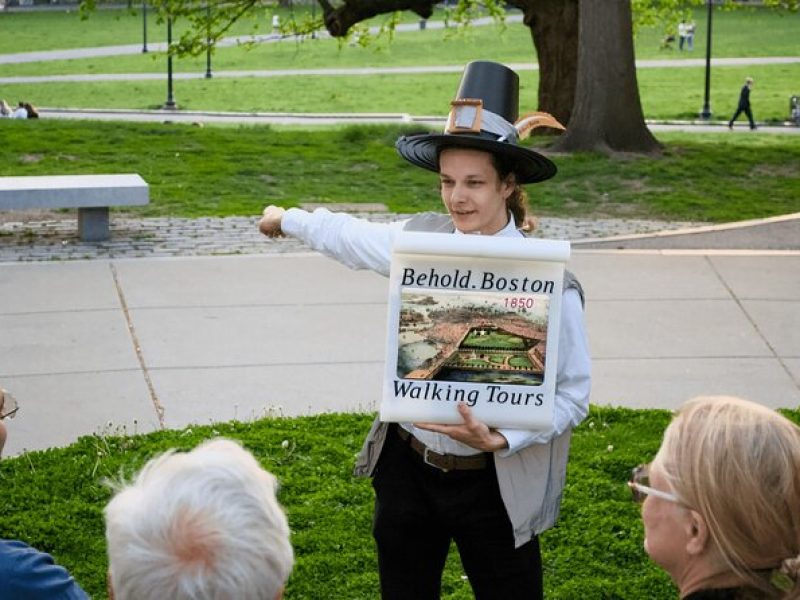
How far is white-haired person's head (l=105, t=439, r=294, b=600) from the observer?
2.54m

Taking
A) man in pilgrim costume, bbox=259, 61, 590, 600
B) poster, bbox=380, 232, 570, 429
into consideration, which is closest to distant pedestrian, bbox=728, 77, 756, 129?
man in pilgrim costume, bbox=259, 61, 590, 600

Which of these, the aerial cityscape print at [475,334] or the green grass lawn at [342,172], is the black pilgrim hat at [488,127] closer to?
the aerial cityscape print at [475,334]

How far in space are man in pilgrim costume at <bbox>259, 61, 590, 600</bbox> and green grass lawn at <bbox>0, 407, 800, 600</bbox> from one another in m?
1.55

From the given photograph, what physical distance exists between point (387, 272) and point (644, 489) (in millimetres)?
1613

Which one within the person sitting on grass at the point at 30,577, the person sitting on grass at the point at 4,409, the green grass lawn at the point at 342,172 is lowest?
the green grass lawn at the point at 342,172

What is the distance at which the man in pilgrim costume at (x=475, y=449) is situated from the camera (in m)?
4.13

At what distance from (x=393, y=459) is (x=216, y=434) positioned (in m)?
3.32

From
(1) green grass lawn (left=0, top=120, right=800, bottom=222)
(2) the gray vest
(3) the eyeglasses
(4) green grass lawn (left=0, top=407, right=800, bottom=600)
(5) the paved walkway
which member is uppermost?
(3) the eyeglasses

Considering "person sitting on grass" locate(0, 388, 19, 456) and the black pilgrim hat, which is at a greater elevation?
the black pilgrim hat

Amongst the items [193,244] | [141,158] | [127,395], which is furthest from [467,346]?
[141,158]

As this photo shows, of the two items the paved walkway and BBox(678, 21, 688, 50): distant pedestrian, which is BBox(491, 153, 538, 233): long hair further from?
BBox(678, 21, 688, 50): distant pedestrian

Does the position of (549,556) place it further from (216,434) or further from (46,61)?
(46,61)

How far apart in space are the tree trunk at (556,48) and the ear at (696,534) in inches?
713

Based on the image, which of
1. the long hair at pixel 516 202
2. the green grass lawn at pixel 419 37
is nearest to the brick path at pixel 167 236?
the long hair at pixel 516 202
